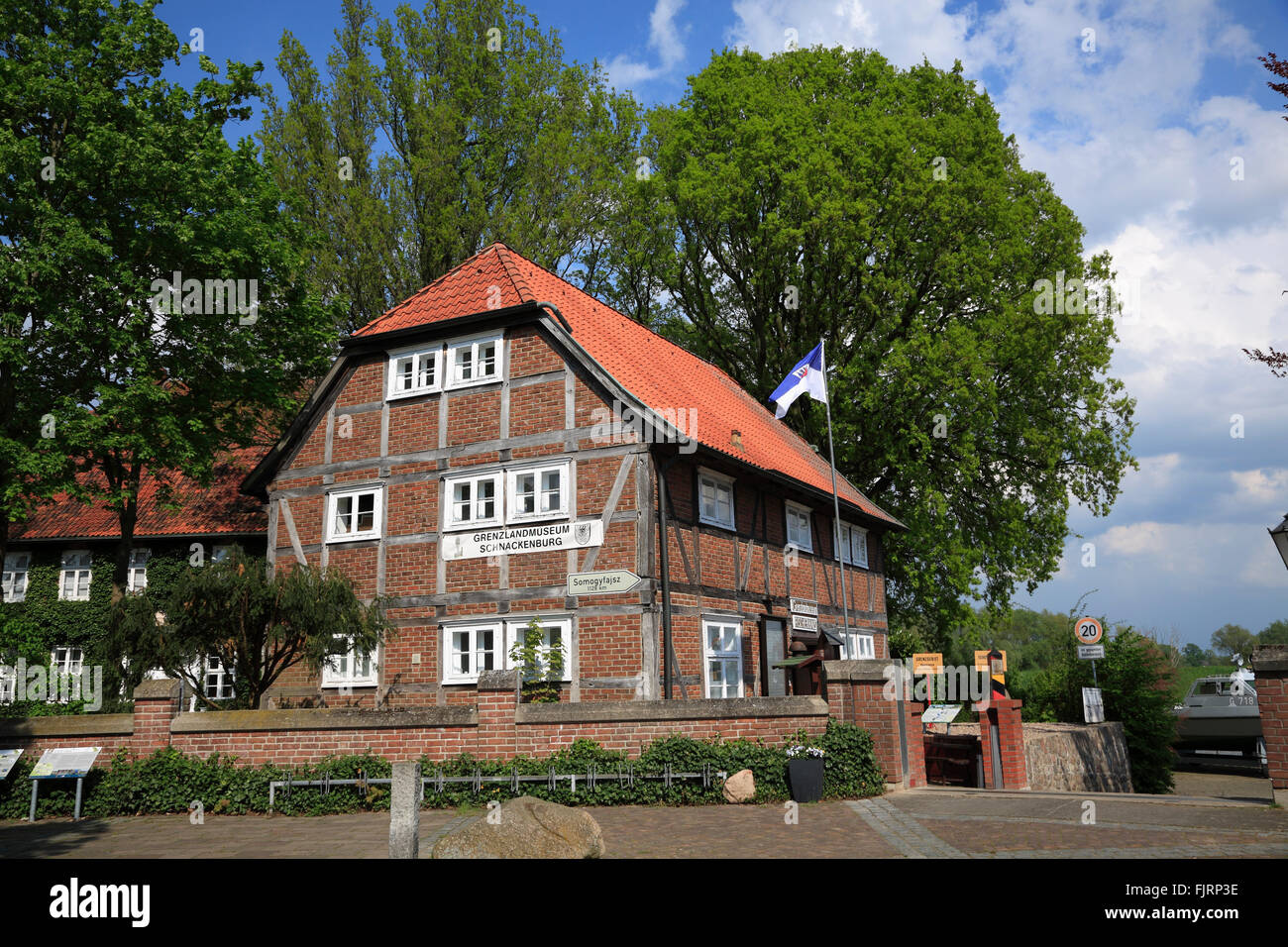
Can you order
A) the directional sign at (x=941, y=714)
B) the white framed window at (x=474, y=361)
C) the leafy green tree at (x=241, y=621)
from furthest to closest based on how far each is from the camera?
the directional sign at (x=941, y=714) < the white framed window at (x=474, y=361) < the leafy green tree at (x=241, y=621)

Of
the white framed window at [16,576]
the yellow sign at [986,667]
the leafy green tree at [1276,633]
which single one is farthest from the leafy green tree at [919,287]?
the leafy green tree at [1276,633]

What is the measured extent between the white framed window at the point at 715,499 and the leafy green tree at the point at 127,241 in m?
10.8

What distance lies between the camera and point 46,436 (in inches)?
740

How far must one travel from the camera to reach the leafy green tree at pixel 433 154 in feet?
94.7

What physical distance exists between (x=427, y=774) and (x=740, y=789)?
4.10 meters

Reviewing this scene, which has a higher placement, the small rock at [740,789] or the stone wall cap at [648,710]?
the stone wall cap at [648,710]

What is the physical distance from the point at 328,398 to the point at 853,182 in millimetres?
16037

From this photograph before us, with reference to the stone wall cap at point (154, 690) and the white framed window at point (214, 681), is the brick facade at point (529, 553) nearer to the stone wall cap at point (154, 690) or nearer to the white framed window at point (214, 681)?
the stone wall cap at point (154, 690)

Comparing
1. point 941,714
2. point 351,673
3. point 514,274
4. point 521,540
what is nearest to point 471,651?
point 521,540

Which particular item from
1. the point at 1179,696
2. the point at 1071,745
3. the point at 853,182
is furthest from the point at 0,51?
the point at 1179,696

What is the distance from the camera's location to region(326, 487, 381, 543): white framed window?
1927 cm

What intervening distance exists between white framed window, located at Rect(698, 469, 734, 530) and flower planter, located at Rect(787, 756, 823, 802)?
20.7ft

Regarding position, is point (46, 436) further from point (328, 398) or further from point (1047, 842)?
point (1047, 842)

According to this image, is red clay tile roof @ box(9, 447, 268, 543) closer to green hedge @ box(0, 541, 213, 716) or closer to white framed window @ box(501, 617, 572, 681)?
green hedge @ box(0, 541, 213, 716)
